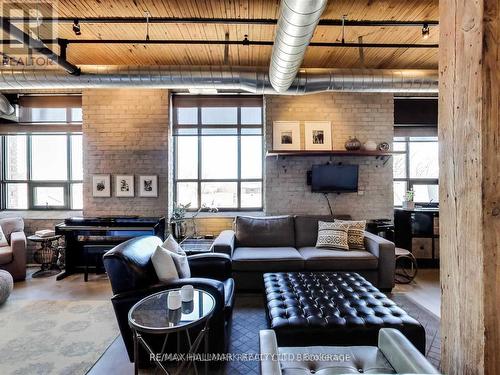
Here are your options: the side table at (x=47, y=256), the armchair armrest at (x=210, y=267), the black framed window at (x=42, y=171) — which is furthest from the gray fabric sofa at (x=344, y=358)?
the black framed window at (x=42, y=171)

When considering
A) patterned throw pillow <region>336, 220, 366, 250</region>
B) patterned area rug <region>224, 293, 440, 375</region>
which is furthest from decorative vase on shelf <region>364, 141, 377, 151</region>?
patterned area rug <region>224, 293, 440, 375</region>

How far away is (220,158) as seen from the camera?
4891 millimetres

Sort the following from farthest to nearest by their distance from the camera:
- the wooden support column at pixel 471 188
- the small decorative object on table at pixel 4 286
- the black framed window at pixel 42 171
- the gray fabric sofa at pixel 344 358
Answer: the black framed window at pixel 42 171
the small decorative object on table at pixel 4 286
the gray fabric sofa at pixel 344 358
the wooden support column at pixel 471 188

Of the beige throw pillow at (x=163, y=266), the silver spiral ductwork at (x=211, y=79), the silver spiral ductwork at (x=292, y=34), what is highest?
the silver spiral ductwork at (x=211, y=79)

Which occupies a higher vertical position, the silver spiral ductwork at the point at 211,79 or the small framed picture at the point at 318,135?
the silver spiral ductwork at the point at 211,79

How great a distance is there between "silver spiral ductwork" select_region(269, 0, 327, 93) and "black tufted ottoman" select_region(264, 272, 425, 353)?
2.17 metres

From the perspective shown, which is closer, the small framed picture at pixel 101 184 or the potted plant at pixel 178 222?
the potted plant at pixel 178 222

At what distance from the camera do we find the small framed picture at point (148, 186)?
14.7 ft

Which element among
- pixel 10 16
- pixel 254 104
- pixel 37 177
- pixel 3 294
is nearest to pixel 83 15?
pixel 10 16

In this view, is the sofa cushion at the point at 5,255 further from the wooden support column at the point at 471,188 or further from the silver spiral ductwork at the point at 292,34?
the wooden support column at the point at 471,188

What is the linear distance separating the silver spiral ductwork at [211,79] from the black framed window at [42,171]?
170cm

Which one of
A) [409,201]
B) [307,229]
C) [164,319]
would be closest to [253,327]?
[164,319]

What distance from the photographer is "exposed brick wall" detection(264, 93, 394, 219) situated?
177 inches

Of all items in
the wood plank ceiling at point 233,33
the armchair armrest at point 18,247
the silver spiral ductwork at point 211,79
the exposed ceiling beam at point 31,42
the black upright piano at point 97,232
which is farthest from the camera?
the black upright piano at point 97,232
